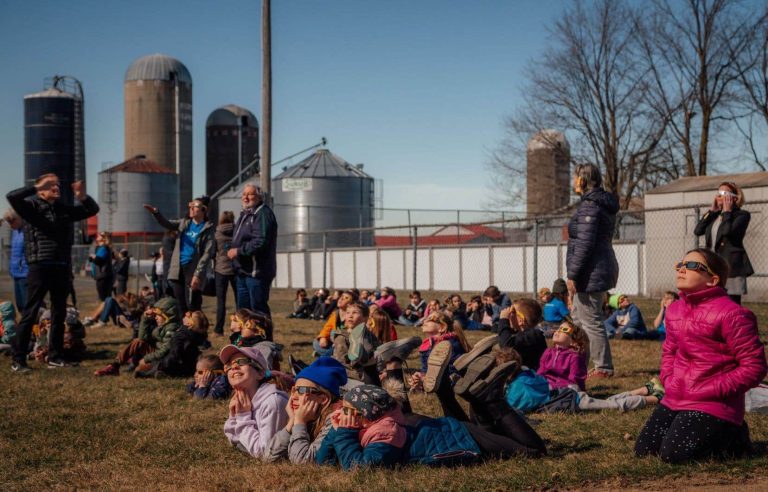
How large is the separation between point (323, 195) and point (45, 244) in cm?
3650

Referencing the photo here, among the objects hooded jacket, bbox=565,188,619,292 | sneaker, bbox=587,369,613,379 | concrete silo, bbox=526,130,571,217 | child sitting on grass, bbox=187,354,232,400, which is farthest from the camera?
concrete silo, bbox=526,130,571,217

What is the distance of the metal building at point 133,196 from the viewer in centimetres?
6162

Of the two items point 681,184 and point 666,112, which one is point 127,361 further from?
point 666,112

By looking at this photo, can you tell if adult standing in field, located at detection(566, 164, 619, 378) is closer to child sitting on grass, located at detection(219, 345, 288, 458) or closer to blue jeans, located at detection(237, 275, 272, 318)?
child sitting on grass, located at detection(219, 345, 288, 458)

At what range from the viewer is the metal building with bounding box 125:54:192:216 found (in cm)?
6531

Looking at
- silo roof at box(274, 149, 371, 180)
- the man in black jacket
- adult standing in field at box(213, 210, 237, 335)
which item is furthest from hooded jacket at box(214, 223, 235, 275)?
silo roof at box(274, 149, 371, 180)

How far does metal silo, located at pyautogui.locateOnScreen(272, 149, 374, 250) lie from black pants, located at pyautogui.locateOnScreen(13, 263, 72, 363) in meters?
32.8

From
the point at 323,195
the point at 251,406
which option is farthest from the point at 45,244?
the point at 323,195

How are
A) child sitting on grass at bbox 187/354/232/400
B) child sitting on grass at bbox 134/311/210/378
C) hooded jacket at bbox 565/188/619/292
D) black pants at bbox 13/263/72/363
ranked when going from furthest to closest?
black pants at bbox 13/263/72/363
child sitting on grass at bbox 134/311/210/378
hooded jacket at bbox 565/188/619/292
child sitting on grass at bbox 187/354/232/400

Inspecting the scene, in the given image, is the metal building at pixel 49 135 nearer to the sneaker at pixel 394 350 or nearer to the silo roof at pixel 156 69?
the silo roof at pixel 156 69

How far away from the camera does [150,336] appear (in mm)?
9992

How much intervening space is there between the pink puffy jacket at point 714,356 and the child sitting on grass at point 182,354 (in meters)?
5.45

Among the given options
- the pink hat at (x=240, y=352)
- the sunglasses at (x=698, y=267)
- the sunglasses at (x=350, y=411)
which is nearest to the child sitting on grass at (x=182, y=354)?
the pink hat at (x=240, y=352)

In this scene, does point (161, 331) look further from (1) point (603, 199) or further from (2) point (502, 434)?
(2) point (502, 434)
